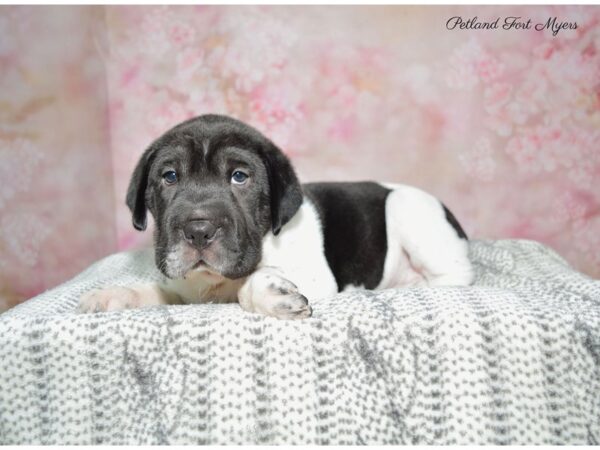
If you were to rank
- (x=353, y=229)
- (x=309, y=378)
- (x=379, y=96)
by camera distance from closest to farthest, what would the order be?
1. (x=309, y=378)
2. (x=353, y=229)
3. (x=379, y=96)

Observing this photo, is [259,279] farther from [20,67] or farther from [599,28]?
[599,28]

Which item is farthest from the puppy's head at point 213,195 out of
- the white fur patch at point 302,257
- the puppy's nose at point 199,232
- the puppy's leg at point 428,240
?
the puppy's leg at point 428,240

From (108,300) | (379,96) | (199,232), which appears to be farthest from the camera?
(379,96)

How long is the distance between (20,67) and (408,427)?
126 inches

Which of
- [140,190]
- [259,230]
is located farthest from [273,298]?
[140,190]

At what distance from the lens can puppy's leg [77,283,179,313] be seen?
2410mm

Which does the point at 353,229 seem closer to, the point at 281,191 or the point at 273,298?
the point at 281,191

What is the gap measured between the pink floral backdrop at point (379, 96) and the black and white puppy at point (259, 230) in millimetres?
1487

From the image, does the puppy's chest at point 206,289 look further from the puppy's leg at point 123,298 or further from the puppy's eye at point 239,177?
the puppy's eye at point 239,177

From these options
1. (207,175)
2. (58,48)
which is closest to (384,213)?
(207,175)

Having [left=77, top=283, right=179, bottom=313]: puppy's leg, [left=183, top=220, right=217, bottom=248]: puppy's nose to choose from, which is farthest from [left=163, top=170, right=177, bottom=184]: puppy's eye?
[left=77, top=283, right=179, bottom=313]: puppy's leg

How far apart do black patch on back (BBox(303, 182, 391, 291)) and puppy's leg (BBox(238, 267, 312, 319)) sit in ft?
2.78

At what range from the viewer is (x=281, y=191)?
264cm

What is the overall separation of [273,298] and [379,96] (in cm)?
308
